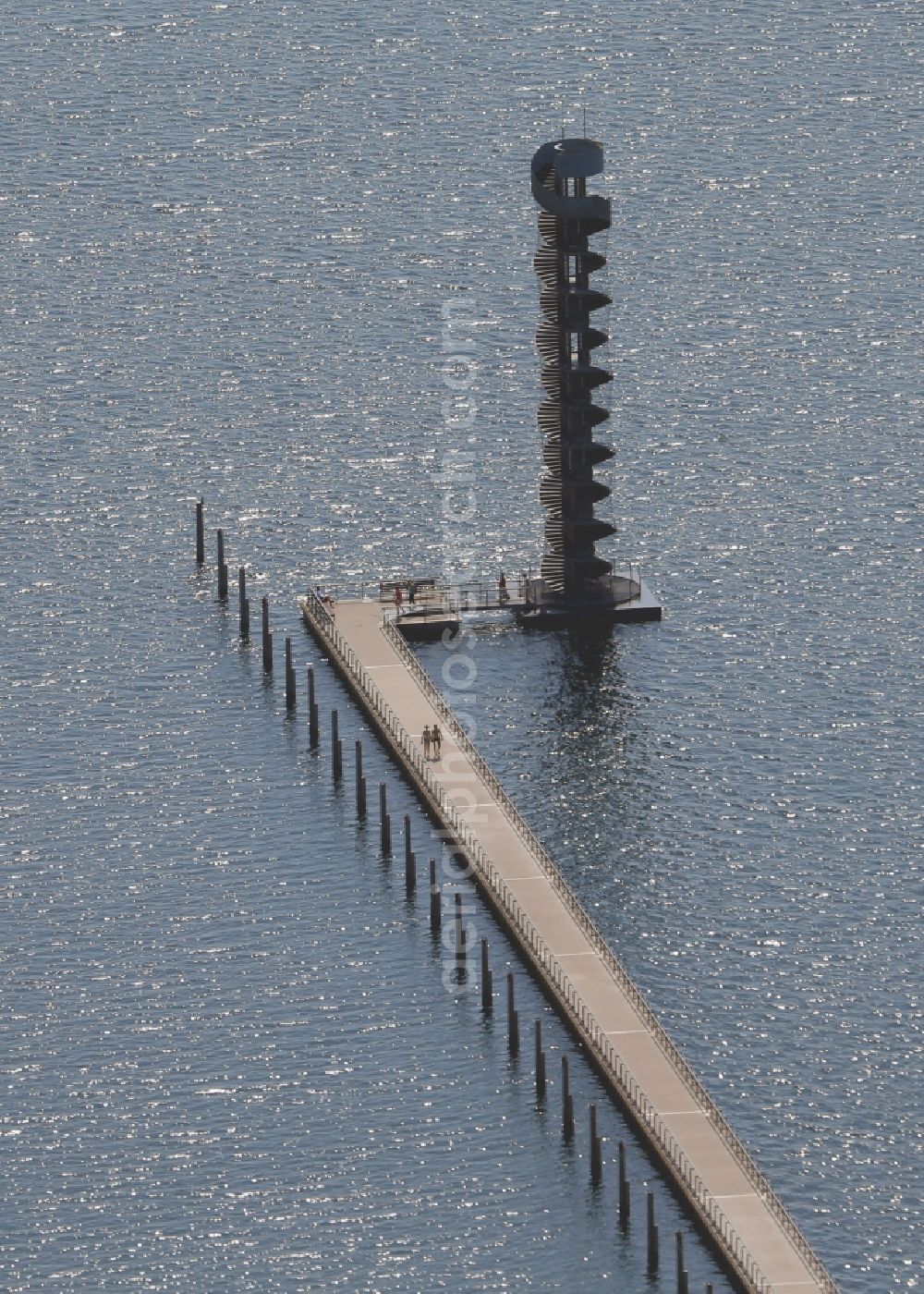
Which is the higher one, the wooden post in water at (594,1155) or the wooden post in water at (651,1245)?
the wooden post in water at (594,1155)

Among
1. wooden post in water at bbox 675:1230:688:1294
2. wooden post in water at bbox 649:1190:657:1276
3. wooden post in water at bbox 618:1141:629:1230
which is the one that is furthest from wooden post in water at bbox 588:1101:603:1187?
wooden post in water at bbox 675:1230:688:1294

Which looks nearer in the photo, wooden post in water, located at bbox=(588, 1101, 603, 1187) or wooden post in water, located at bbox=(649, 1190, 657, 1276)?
wooden post in water, located at bbox=(649, 1190, 657, 1276)

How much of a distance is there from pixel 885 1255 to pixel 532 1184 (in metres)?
15.4

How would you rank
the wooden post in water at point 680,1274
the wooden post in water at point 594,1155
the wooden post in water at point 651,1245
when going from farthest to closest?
the wooden post in water at point 594,1155
the wooden post in water at point 651,1245
the wooden post in water at point 680,1274

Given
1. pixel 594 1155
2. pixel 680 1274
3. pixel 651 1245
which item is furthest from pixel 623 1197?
pixel 680 1274

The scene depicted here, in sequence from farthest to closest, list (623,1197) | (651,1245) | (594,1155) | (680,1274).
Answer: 1. (594,1155)
2. (623,1197)
3. (651,1245)
4. (680,1274)

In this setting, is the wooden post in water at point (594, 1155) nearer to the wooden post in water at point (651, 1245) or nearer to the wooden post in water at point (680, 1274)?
the wooden post in water at point (651, 1245)

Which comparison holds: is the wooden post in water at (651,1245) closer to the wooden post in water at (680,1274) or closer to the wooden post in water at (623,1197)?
the wooden post in water at (680,1274)

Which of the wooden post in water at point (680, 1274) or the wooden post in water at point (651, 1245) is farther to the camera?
the wooden post in water at point (651, 1245)

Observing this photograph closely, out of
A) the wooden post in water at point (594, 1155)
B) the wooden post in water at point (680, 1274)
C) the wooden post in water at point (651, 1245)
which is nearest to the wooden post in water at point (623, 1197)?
the wooden post in water at point (594, 1155)

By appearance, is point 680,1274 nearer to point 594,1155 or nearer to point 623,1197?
point 623,1197

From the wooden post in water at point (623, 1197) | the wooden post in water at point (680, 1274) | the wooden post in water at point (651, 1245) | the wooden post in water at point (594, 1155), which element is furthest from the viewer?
the wooden post in water at point (594, 1155)

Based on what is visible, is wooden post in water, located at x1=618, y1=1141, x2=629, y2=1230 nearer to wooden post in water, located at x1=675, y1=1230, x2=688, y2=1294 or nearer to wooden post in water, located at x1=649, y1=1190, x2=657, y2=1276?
wooden post in water, located at x1=649, y1=1190, x2=657, y2=1276

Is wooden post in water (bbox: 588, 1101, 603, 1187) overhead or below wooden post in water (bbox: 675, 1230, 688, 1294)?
overhead
